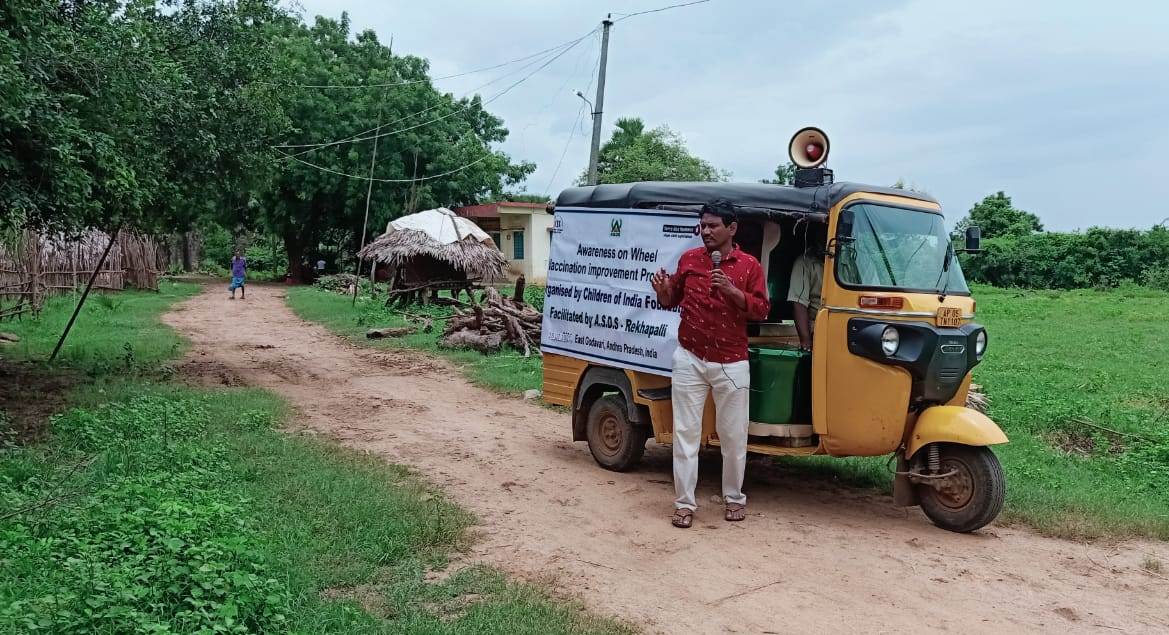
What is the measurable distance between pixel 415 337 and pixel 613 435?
9641mm

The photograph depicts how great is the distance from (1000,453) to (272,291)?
2830cm

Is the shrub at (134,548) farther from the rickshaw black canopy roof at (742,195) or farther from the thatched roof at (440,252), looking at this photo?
the thatched roof at (440,252)

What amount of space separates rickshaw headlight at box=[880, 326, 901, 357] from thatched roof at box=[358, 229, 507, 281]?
18262 mm

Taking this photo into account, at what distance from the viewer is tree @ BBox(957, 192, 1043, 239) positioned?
137 feet

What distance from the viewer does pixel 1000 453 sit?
812cm

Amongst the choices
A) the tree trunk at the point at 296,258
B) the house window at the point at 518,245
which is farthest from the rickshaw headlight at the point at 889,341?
the tree trunk at the point at 296,258

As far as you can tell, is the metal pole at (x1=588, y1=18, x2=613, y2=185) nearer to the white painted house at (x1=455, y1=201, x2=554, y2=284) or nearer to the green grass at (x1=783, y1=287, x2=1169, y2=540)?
the green grass at (x1=783, y1=287, x2=1169, y2=540)

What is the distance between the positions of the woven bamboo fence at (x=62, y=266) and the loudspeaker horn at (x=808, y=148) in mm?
7534

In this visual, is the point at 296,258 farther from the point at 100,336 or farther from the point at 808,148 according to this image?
the point at 808,148

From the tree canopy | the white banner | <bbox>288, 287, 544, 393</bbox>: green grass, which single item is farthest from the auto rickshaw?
the tree canopy

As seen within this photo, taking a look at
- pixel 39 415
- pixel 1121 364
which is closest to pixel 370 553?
pixel 39 415

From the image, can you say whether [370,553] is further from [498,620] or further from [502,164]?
[502,164]

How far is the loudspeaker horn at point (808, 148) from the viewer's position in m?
6.15

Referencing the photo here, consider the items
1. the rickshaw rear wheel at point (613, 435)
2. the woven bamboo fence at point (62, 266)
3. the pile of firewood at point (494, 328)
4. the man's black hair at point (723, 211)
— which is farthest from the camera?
the woven bamboo fence at point (62, 266)
